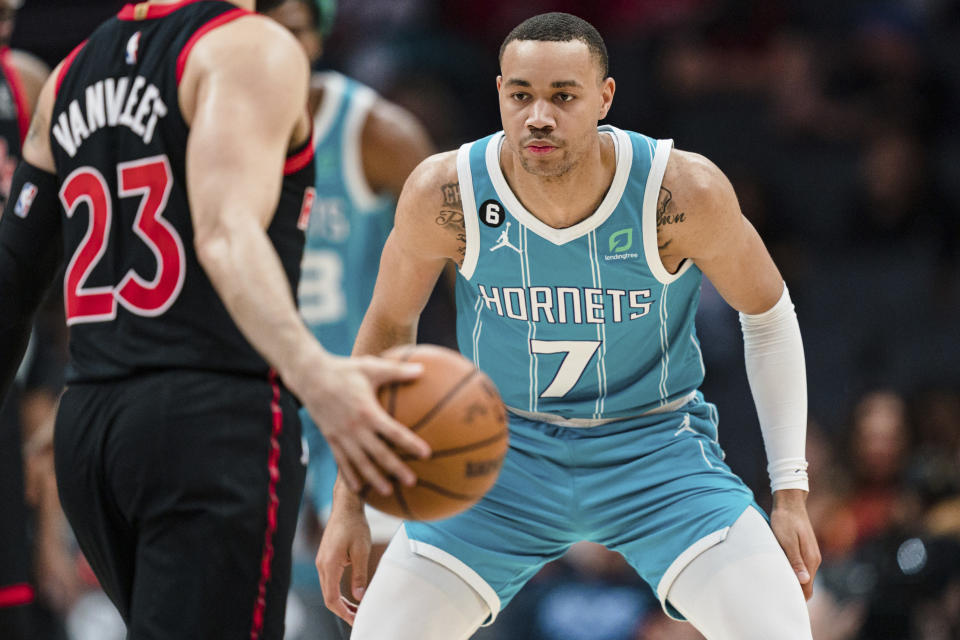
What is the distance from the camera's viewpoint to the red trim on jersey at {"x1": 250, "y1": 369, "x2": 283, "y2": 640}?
108 inches

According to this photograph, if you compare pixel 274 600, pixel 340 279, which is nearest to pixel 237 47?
pixel 274 600

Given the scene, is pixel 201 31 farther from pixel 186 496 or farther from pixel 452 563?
pixel 452 563

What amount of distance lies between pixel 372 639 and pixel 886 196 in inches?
234

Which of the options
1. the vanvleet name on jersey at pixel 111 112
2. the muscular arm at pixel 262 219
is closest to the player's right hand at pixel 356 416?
the muscular arm at pixel 262 219

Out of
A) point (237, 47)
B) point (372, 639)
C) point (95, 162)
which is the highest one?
point (237, 47)

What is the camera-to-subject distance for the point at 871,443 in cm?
682

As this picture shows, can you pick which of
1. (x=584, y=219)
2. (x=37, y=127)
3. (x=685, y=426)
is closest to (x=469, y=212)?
(x=584, y=219)

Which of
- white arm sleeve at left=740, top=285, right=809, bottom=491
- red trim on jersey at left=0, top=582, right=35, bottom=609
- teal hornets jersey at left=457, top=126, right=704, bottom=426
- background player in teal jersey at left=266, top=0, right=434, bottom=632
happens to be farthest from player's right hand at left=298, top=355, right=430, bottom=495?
background player in teal jersey at left=266, top=0, right=434, bottom=632

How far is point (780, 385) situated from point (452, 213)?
3.83 ft

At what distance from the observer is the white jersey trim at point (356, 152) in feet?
18.4

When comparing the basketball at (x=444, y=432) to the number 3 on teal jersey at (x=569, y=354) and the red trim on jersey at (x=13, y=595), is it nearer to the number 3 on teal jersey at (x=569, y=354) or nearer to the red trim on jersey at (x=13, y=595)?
the number 3 on teal jersey at (x=569, y=354)

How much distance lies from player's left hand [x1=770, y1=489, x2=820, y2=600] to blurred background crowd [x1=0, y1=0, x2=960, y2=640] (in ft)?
7.98

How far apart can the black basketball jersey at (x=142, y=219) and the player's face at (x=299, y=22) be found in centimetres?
228

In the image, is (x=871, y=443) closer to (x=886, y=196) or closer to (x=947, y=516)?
(x=947, y=516)
